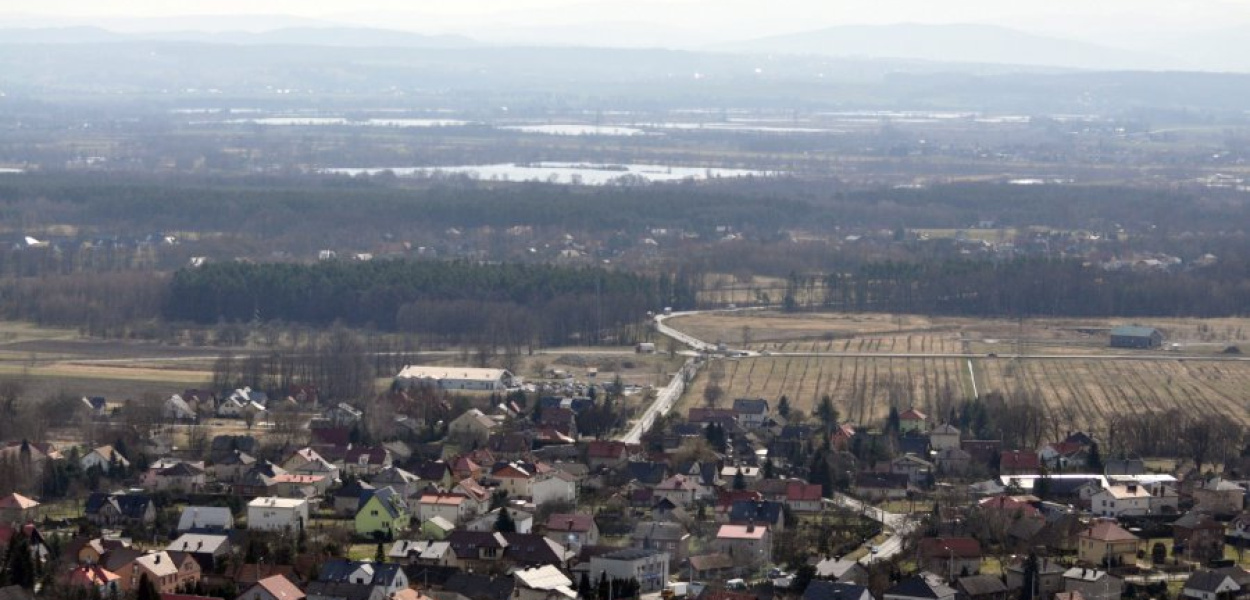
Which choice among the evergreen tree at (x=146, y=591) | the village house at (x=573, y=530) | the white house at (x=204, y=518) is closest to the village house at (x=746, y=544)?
the village house at (x=573, y=530)

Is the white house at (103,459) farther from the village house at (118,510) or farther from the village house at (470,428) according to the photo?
the village house at (470,428)

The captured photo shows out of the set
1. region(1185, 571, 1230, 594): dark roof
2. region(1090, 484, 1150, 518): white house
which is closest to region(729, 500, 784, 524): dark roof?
region(1090, 484, 1150, 518): white house

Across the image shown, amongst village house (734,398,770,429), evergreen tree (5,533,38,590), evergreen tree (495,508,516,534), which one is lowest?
village house (734,398,770,429)

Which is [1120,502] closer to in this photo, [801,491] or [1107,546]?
A: [1107,546]

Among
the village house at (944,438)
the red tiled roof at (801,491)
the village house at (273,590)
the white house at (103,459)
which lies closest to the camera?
the village house at (273,590)

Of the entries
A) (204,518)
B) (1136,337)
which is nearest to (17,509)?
(204,518)

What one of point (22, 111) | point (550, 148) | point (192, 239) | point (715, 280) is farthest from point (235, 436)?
point (22, 111)

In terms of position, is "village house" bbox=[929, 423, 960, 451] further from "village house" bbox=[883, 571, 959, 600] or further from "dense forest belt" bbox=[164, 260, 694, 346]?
"dense forest belt" bbox=[164, 260, 694, 346]
